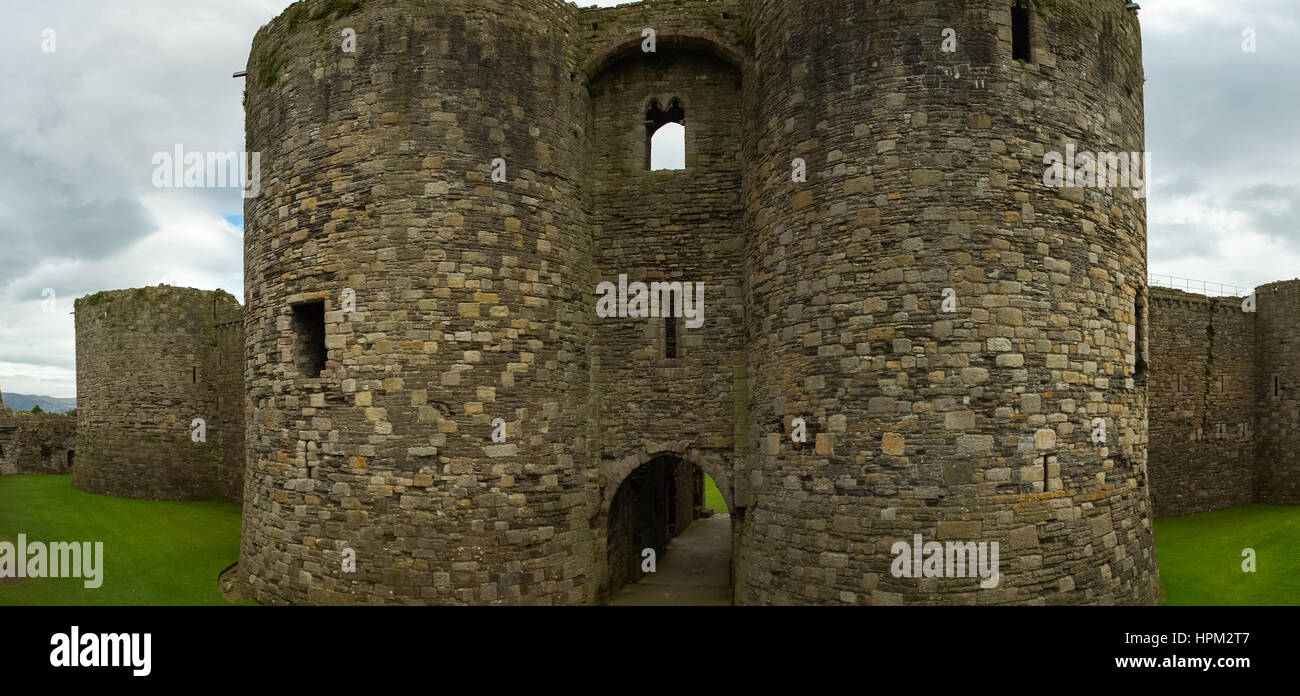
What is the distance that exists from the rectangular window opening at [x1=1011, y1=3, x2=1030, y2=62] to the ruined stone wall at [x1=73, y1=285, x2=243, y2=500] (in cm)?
2116

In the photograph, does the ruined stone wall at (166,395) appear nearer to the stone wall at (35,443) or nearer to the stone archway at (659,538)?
the stone wall at (35,443)

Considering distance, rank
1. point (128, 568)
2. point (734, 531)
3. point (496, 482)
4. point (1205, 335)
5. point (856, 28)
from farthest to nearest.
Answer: point (1205, 335), point (128, 568), point (734, 531), point (496, 482), point (856, 28)

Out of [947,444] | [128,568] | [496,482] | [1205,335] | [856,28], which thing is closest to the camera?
[947,444]

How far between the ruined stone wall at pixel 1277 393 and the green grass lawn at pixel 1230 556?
877mm

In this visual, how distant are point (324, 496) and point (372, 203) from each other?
4861 millimetres

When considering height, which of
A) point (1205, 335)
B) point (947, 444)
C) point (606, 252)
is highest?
point (606, 252)

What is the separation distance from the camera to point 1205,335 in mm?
19188

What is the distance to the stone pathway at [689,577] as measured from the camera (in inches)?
508

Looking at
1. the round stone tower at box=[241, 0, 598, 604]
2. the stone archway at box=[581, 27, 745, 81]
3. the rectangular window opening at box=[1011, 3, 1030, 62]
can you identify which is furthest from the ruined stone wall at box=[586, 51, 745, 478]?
the rectangular window opening at box=[1011, 3, 1030, 62]

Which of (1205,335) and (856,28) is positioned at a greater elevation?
(856,28)

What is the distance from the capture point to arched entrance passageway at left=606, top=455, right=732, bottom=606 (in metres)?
13.0

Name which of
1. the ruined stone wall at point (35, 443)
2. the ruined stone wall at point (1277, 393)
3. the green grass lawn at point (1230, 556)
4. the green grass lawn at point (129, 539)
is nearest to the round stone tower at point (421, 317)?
the green grass lawn at point (129, 539)

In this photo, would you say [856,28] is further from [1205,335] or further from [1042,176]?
[1205,335]
